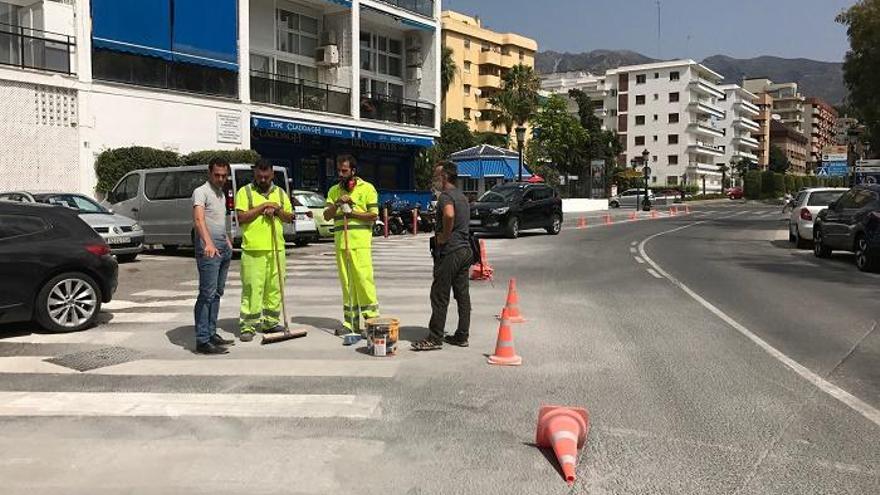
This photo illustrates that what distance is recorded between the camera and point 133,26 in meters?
23.4

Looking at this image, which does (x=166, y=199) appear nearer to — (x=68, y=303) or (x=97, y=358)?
(x=68, y=303)

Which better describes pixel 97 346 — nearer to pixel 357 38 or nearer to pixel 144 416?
pixel 144 416

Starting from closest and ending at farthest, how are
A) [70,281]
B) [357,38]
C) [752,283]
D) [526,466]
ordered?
[526,466], [70,281], [752,283], [357,38]

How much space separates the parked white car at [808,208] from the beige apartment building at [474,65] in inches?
2192

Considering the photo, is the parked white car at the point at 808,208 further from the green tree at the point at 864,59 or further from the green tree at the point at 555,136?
the green tree at the point at 555,136

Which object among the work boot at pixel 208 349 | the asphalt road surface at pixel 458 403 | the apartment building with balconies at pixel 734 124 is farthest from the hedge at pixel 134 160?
the apartment building with balconies at pixel 734 124

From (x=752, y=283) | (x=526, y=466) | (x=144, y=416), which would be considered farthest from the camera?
(x=752, y=283)

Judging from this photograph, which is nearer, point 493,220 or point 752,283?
point 752,283

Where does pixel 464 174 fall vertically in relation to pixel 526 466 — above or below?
above

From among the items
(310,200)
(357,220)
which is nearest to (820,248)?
(310,200)

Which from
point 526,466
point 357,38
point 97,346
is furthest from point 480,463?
point 357,38

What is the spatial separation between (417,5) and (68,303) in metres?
29.6

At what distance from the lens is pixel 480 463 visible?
14.8 ft

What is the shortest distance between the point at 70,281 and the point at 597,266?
10688 mm
